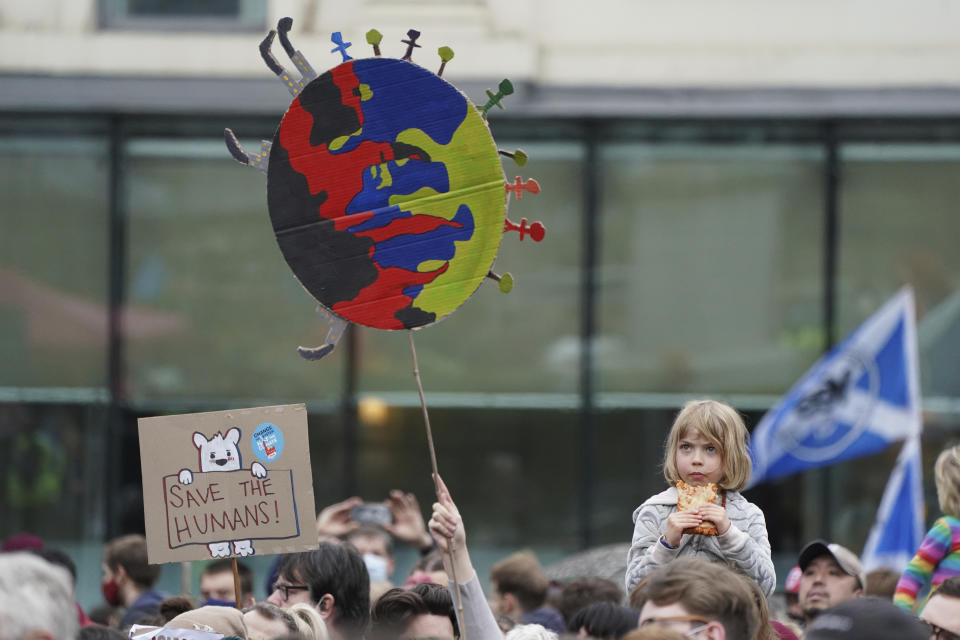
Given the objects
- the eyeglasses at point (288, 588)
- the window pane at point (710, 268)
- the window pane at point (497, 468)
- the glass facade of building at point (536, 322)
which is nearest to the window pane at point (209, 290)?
the glass facade of building at point (536, 322)

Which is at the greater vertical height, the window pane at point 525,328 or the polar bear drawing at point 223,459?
the window pane at point 525,328

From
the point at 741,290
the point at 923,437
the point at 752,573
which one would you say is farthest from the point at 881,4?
the point at 752,573

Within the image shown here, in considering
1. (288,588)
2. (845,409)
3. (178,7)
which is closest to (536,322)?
(845,409)

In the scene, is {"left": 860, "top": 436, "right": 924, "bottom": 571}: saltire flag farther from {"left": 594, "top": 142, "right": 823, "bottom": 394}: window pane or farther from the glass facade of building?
{"left": 594, "top": 142, "right": 823, "bottom": 394}: window pane

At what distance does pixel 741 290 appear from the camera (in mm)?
10188

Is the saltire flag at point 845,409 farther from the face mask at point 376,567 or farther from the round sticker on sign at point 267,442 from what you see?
the round sticker on sign at point 267,442

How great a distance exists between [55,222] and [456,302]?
6.97m

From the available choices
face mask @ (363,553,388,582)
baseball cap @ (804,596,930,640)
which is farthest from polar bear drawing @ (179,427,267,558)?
baseball cap @ (804,596,930,640)

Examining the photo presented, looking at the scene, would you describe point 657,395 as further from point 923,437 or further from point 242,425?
point 242,425

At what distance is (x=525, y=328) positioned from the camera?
10.3m

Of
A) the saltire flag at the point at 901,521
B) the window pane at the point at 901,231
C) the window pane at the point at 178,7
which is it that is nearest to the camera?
the saltire flag at the point at 901,521

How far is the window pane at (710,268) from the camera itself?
33.4 feet

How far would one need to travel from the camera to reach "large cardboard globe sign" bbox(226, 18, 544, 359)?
424cm

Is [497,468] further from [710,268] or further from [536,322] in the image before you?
[710,268]
